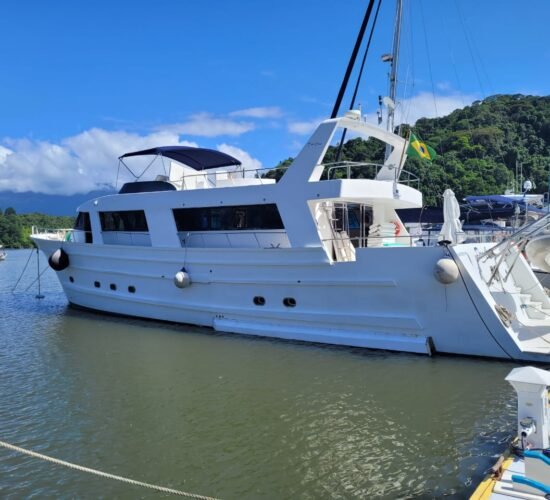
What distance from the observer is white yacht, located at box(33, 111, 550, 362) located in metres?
8.61

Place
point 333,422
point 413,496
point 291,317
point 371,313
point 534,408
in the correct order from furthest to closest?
point 291,317 → point 371,313 → point 333,422 → point 413,496 → point 534,408

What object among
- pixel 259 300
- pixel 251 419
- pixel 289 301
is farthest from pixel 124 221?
pixel 251 419

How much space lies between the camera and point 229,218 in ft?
36.4

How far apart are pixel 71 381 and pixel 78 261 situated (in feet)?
21.7

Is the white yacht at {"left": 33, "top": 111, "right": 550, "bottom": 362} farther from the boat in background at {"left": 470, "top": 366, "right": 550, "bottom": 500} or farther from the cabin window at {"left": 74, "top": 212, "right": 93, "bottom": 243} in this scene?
the boat in background at {"left": 470, "top": 366, "right": 550, "bottom": 500}

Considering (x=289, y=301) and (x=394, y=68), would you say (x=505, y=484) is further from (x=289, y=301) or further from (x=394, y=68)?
(x=394, y=68)

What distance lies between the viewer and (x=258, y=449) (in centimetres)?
543

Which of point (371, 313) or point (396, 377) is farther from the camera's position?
point (371, 313)

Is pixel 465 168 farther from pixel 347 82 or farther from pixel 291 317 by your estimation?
pixel 291 317

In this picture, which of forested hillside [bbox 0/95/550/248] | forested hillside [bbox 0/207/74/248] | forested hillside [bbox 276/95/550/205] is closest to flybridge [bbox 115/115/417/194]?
forested hillside [bbox 0/95/550/248]

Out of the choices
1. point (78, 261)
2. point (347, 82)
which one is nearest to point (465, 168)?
point (347, 82)

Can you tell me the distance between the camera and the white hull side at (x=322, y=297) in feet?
28.0

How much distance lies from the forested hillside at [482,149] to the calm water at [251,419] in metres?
26.8

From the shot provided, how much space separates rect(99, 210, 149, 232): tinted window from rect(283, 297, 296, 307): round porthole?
4.55 m
